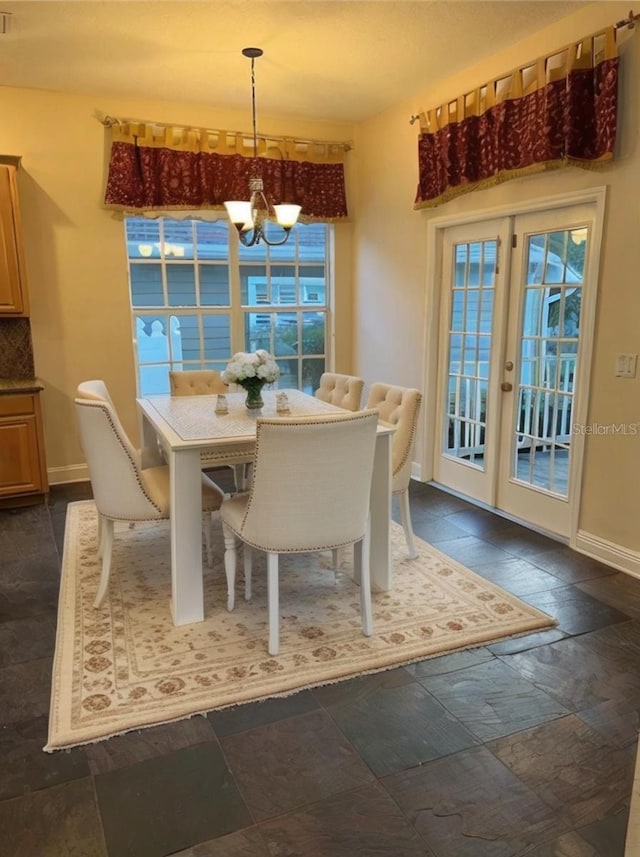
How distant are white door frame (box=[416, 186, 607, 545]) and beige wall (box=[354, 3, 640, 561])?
1.4 inches

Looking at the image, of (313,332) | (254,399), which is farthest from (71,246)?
(254,399)

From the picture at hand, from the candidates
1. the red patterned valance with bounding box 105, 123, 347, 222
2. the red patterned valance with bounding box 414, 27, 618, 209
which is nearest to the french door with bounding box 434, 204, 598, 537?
the red patterned valance with bounding box 414, 27, 618, 209

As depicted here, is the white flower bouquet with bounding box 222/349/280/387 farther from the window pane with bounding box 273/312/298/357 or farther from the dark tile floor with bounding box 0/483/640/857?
the window pane with bounding box 273/312/298/357

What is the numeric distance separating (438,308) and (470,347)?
448mm

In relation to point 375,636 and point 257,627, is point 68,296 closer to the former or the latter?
point 257,627

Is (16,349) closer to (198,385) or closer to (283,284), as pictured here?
(198,385)

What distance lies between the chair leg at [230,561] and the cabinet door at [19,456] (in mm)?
2191

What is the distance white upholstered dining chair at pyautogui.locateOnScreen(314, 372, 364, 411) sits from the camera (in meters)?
3.95

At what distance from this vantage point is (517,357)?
13.0 feet

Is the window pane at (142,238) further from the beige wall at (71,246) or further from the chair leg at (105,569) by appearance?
the chair leg at (105,569)

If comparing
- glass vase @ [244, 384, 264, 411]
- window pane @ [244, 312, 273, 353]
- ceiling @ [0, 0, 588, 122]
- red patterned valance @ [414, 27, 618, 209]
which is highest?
ceiling @ [0, 0, 588, 122]

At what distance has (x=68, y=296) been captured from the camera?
4.70m

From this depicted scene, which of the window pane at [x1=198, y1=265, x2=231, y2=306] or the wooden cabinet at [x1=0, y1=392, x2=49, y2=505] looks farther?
the window pane at [x1=198, y1=265, x2=231, y2=306]

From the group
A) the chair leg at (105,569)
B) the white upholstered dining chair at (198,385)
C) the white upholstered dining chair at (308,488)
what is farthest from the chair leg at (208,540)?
the white upholstered dining chair at (308,488)
